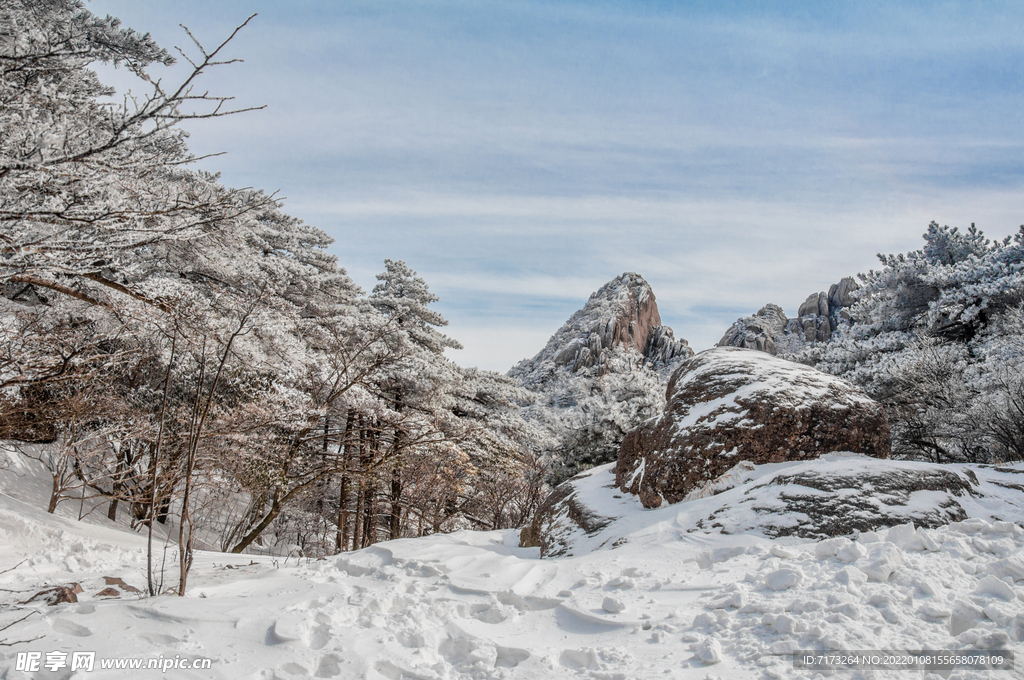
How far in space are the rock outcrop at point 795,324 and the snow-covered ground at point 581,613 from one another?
149 feet

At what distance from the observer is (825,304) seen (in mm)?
52062

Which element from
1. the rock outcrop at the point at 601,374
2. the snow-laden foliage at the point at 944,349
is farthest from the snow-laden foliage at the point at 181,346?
the snow-laden foliage at the point at 944,349

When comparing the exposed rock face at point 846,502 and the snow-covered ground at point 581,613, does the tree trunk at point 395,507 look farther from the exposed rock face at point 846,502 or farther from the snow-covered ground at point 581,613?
the exposed rock face at point 846,502

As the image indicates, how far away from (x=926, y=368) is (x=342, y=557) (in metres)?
11.9

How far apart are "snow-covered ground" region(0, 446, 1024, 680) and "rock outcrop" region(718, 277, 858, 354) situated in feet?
149

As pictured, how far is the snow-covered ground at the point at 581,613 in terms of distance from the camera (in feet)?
7.07

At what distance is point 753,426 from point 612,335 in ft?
134

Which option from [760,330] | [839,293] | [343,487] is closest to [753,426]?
[343,487]

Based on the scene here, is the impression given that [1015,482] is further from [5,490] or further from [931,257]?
[931,257]

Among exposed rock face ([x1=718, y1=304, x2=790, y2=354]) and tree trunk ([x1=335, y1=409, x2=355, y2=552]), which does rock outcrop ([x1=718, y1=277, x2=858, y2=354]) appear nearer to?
exposed rock face ([x1=718, y1=304, x2=790, y2=354])

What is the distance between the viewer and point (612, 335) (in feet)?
150

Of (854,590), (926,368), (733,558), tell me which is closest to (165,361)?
(733,558)

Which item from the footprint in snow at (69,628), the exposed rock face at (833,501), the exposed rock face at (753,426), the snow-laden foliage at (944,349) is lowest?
the footprint in snow at (69,628)

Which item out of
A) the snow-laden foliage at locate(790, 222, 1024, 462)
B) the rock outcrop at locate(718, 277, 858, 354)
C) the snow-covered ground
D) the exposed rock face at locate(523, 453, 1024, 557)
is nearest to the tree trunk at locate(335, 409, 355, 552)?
the snow-covered ground
